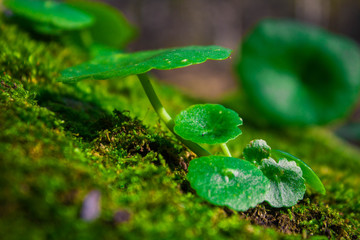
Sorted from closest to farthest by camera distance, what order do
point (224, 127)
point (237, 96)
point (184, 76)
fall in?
point (224, 127) → point (237, 96) → point (184, 76)

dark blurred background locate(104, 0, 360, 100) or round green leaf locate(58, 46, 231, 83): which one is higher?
round green leaf locate(58, 46, 231, 83)

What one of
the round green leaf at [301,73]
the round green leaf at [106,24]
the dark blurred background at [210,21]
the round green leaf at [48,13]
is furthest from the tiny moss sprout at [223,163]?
the dark blurred background at [210,21]

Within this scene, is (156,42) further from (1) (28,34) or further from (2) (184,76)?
(1) (28,34)

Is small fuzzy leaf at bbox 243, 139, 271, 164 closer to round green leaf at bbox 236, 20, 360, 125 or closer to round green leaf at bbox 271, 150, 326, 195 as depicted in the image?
round green leaf at bbox 271, 150, 326, 195

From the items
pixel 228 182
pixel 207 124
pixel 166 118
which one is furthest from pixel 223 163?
pixel 166 118

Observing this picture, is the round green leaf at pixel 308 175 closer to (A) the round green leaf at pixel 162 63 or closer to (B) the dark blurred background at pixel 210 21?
(A) the round green leaf at pixel 162 63

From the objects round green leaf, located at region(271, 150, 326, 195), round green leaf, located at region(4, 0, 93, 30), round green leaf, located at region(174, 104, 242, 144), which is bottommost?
round green leaf, located at region(271, 150, 326, 195)

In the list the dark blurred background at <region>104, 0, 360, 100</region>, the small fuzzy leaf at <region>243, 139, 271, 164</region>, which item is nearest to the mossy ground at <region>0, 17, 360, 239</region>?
the small fuzzy leaf at <region>243, 139, 271, 164</region>

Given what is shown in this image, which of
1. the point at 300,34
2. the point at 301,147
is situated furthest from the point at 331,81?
the point at 301,147
